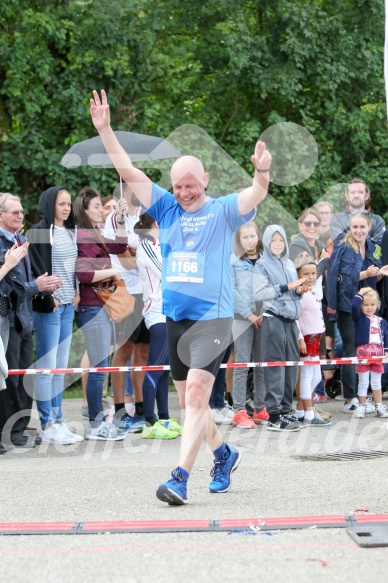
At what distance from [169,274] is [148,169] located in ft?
32.9

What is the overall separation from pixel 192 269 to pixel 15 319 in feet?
9.29

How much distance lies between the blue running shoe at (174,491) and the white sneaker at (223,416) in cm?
418

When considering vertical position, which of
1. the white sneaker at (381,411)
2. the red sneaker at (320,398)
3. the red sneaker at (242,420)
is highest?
the white sneaker at (381,411)

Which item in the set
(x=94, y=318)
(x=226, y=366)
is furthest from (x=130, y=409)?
(x=94, y=318)

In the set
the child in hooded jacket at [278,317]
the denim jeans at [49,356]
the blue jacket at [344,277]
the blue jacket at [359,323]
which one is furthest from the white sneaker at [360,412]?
the denim jeans at [49,356]

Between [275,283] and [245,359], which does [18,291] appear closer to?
[275,283]

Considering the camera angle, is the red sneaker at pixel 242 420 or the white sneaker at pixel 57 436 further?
the red sneaker at pixel 242 420

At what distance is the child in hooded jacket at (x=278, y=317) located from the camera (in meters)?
10.3

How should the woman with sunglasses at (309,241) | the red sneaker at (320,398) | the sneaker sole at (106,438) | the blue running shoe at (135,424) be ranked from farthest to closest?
the red sneaker at (320,398) < the woman with sunglasses at (309,241) < the blue running shoe at (135,424) < the sneaker sole at (106,438)

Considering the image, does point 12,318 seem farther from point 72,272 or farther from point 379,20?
point 379,20

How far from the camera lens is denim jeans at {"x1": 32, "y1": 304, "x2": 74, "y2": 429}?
369 inches

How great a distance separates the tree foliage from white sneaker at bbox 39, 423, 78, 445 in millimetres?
7660

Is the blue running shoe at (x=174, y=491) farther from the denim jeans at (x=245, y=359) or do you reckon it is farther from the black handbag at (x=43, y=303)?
the denim jeans at (x=245, y=359)

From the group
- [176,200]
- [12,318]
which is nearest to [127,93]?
[12,318]
